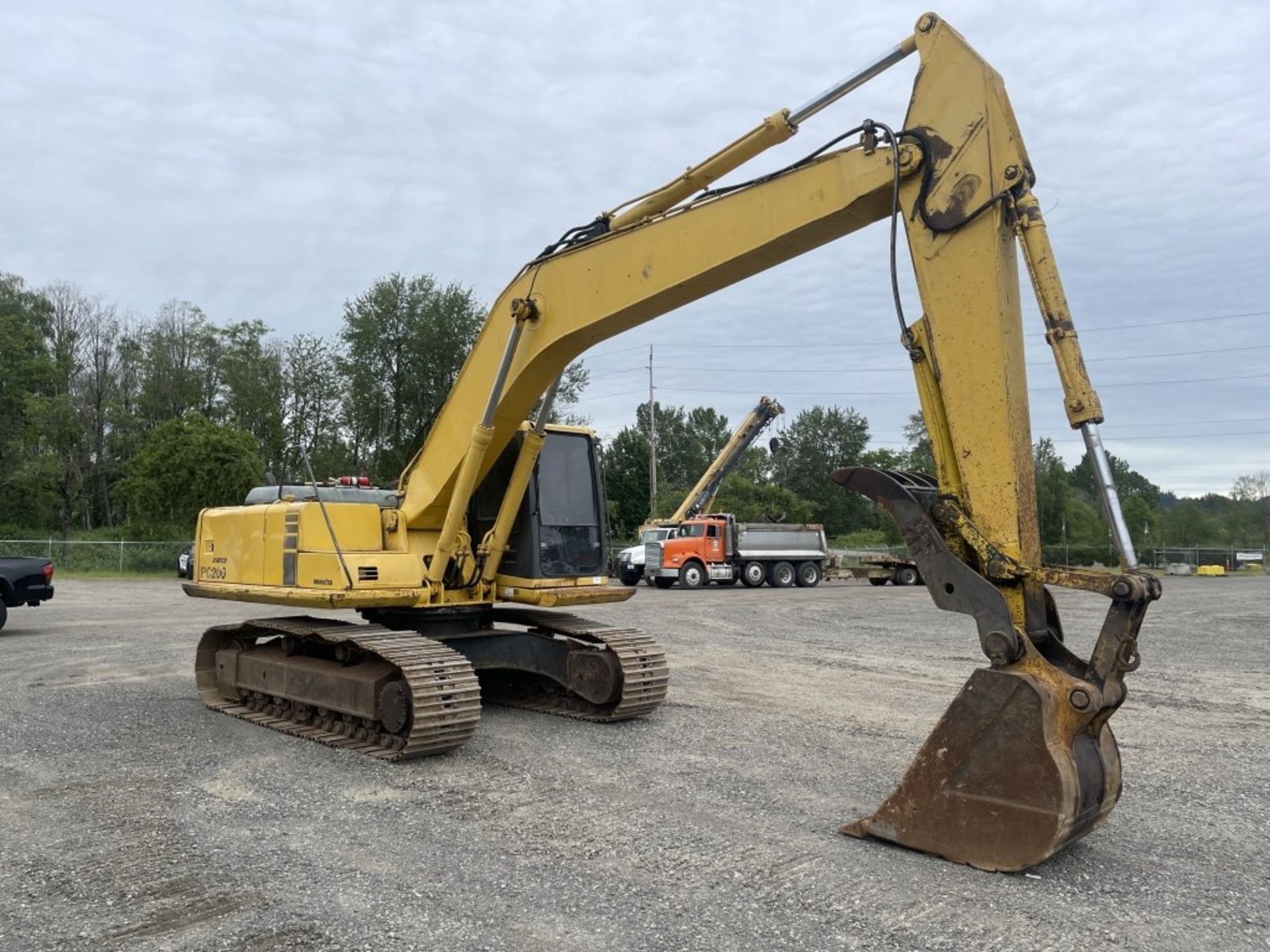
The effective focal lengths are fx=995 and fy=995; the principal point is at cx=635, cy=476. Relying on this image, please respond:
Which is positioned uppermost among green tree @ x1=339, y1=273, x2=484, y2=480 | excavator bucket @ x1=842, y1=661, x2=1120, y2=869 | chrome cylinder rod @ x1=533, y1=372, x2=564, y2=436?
green tree @ x1=339, y1=273, x2=484, y2=480

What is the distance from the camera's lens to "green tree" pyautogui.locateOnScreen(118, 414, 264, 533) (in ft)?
119

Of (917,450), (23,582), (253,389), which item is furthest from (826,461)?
(23,582)

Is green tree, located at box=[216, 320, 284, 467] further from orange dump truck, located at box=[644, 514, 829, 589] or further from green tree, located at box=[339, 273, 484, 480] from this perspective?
orange dump truck, located at box=[644, 514, 829, 589]

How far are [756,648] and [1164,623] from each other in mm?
10469

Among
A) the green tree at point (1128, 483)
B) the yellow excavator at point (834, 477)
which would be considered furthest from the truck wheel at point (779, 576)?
the green tree at point (1128, 483)

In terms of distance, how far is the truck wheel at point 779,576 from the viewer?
3406cm

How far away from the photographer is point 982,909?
4.31 meters

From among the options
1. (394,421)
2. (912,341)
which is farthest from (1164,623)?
(394,421)

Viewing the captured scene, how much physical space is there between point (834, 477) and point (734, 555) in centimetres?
2737

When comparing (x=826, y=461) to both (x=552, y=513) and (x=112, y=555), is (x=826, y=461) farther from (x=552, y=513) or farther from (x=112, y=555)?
(x=552, y=513)

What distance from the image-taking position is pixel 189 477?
119 ft

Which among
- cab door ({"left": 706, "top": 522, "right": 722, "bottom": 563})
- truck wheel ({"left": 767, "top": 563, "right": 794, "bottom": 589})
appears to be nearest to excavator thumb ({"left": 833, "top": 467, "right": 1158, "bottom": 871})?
cab door ({"left": 706, "top": 522, "right": 722, "bottom": 563})

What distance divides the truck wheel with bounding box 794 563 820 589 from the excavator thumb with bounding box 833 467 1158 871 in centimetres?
3009

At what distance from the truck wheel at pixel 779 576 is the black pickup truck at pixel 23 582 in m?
22.9
